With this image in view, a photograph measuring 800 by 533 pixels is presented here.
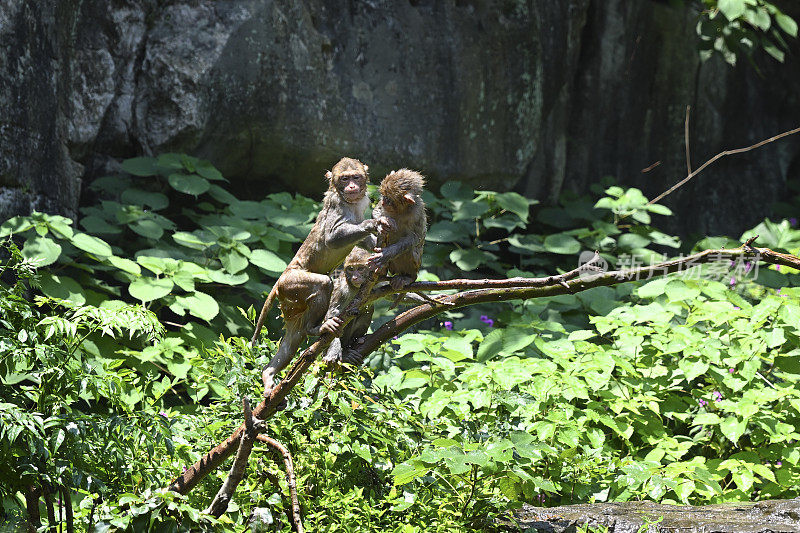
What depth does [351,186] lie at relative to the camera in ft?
8.22

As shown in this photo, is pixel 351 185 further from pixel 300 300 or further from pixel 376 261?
pixel 300 300

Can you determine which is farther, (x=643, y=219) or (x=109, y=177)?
(x=643, y=219)

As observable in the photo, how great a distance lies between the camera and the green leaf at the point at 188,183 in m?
5.06

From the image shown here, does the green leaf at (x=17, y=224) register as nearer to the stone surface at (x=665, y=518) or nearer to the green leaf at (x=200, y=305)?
the green leaf at (x=200, y=305)

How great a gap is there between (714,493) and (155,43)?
4.12m

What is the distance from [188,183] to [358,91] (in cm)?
144

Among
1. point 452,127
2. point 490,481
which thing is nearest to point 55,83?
point 452,127

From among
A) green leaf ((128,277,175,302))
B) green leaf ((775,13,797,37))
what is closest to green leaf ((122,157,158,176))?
green leaf ((128,277,175,302))

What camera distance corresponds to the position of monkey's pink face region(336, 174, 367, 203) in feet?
8.21

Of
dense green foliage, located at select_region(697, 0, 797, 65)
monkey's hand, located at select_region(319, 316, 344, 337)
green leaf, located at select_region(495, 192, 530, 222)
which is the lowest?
green leaf, located at select_region(495, 192, 530, 222)

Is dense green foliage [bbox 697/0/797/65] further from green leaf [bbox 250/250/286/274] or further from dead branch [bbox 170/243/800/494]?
dead branch [bbox 170/243/800/494]

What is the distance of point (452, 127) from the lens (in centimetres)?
625

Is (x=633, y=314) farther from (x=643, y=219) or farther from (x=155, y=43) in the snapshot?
(x=155, y=43)

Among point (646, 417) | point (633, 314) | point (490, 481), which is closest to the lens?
point (490, 481)
